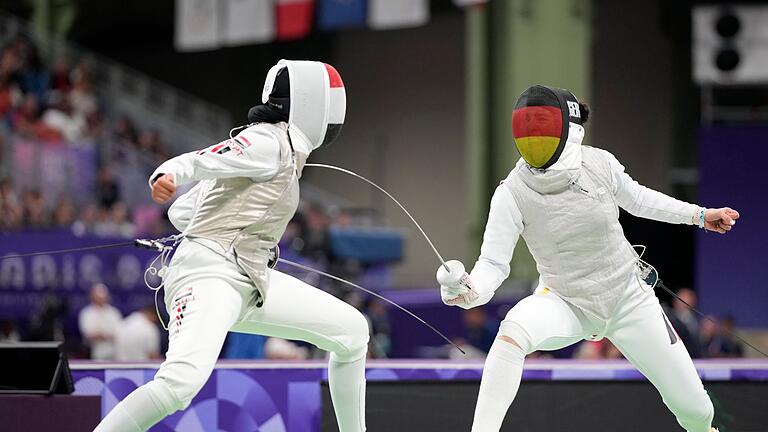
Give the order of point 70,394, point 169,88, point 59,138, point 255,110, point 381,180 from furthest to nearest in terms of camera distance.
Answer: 1. point 169,88
2. point 381,180
3. point 59,138
4. point 70,394
5. point 255,110

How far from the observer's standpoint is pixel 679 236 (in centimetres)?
1322

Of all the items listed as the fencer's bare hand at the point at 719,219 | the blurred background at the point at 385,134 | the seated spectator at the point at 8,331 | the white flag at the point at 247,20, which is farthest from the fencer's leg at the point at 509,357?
the white flag at the point at 247,20

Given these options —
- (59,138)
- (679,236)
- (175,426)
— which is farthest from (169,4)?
(175,426)

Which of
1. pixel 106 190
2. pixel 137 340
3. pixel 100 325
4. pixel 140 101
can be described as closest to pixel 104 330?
pixel 100 325

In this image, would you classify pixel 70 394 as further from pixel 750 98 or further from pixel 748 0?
pixel 750 98

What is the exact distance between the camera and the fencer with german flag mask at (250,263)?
10.8ft

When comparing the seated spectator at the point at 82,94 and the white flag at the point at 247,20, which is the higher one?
the white flag at the point at 247,20

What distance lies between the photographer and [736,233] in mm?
10867

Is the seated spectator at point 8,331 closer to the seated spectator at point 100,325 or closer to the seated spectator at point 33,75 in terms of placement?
the seated spectator at point 100,325

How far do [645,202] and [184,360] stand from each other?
1607mm

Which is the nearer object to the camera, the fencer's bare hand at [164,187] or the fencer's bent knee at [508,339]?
the fencer's bare hand at [164,187]

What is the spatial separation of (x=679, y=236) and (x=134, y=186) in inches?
238

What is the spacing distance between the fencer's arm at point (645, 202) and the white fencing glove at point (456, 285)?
62cm

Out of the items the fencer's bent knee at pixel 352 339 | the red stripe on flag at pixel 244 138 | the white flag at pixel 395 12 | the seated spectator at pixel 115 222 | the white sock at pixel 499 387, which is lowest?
the seated spectator at pixel 115 222
